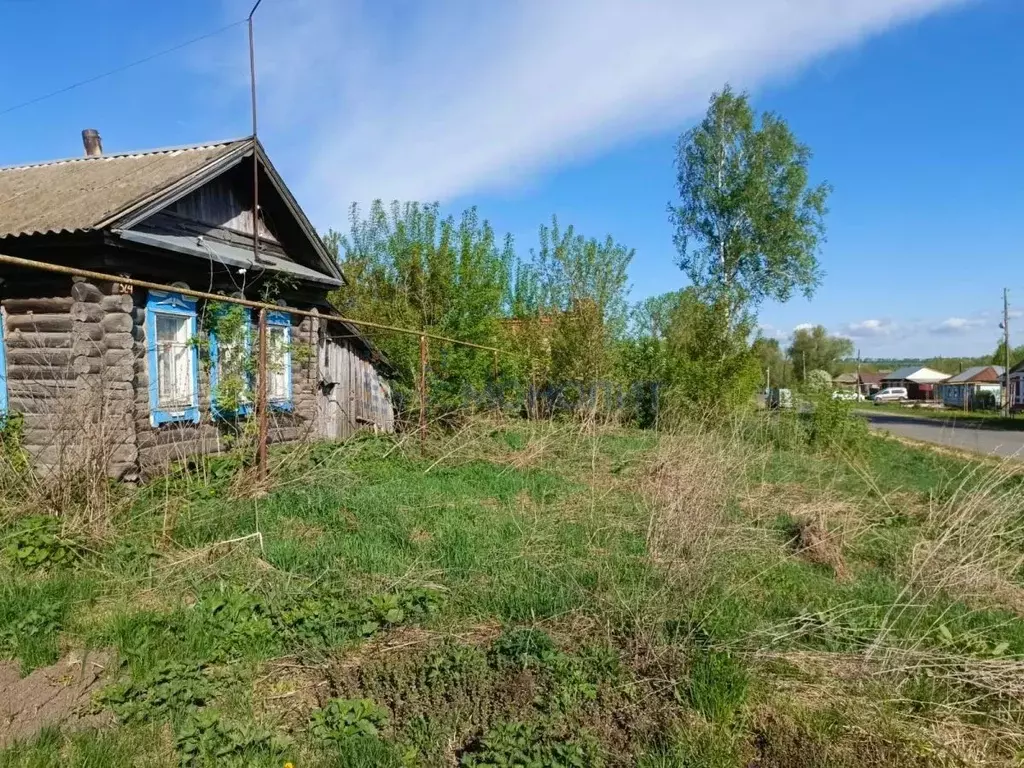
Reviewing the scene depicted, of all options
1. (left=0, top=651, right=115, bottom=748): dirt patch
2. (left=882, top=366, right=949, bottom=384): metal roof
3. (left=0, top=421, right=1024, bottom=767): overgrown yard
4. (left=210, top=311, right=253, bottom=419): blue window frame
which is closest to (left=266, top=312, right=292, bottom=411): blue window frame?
(left=210, top=311, right=253, bottom=419): blue window frame

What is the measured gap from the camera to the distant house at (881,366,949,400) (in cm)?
7094

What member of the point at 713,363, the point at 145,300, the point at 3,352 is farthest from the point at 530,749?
the point at 713,363

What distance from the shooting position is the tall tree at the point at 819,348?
6675 centimetres

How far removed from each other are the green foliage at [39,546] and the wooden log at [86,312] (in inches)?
114

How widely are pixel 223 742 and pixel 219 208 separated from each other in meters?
8.30

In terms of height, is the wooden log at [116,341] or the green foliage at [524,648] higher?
the wooden log at [116,341]

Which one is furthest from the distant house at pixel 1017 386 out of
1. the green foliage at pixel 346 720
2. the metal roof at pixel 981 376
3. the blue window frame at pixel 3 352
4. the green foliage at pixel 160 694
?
the green foliage at pixel 160 694

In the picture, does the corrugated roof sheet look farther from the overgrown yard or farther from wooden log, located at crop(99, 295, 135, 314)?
the overgrown yard

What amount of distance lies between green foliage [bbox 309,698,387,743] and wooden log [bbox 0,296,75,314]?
6.15 m

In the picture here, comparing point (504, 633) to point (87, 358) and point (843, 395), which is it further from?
point (843, 395)

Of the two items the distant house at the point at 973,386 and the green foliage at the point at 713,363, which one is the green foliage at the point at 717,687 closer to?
the green foliage at the point at 713,363

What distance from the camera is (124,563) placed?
4625mm

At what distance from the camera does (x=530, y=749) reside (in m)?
2.67

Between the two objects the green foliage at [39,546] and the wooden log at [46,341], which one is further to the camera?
the wooden log at [46,341]
